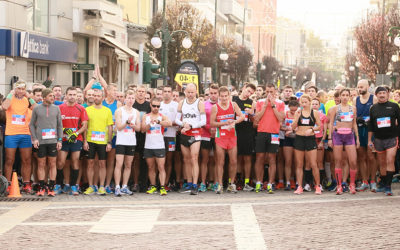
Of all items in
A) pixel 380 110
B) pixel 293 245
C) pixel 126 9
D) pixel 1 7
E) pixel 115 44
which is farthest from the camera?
pixel 126 9

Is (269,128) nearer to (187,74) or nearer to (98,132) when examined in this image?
(98,132)

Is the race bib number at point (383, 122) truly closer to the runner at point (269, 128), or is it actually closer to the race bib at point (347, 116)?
the race bib at point (347, 116)

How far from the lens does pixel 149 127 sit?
1276 cm

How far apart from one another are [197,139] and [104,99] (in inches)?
80.3

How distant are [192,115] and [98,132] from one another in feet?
5.90

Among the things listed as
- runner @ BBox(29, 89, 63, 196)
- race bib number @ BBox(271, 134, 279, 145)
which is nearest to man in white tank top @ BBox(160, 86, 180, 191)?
race bib number @ BBox(271, 134, 279, 145)

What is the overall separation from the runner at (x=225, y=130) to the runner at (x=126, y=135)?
152 cm

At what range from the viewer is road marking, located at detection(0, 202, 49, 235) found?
31.0 feet

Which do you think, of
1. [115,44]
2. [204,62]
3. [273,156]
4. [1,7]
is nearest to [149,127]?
[273,156]

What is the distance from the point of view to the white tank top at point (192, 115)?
1294cm

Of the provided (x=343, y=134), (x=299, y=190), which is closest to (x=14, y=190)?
(x=299, y=190)

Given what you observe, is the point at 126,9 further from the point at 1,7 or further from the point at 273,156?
the point at 273,156

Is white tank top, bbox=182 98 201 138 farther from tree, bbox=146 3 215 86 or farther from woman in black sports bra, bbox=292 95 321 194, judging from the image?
tree, bbox=146 3 215 86

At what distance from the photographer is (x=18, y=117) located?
12.4 meters
